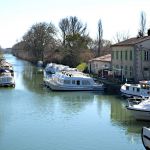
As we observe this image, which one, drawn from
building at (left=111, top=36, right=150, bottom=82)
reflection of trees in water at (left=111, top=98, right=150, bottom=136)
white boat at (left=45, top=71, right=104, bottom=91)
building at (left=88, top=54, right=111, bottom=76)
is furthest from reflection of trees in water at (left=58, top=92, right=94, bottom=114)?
building at (left=88, top=54, right=111, bottom=76)

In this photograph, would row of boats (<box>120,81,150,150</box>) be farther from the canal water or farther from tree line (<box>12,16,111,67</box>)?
tree line (<box>12,16,111,67</box>)

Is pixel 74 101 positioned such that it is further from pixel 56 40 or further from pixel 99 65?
pixel 56 40

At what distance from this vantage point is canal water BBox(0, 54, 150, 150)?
77.4 feet

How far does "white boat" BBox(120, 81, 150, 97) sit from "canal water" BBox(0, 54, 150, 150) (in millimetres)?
925

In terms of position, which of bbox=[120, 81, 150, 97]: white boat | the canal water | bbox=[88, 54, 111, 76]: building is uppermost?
bbox=[88, 54, 111, 76]: building

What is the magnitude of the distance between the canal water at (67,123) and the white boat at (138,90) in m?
0.92

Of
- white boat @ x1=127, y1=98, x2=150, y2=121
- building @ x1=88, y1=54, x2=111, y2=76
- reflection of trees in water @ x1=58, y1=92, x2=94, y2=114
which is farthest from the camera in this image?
building @ x1=88, y1=54, x2=111, y2=76

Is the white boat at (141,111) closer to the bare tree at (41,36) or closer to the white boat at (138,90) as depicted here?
the white boat at (138,90)

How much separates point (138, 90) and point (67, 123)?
1265cm

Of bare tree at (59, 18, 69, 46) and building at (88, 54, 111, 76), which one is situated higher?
bare tree at (59, 18, 69, 46)

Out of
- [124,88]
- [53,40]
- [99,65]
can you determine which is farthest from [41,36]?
[124,88]

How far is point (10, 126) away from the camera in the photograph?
91.8 feet

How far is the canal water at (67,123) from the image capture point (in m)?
23.6

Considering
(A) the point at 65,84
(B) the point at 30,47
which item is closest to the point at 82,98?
(A) the point at 65,84
